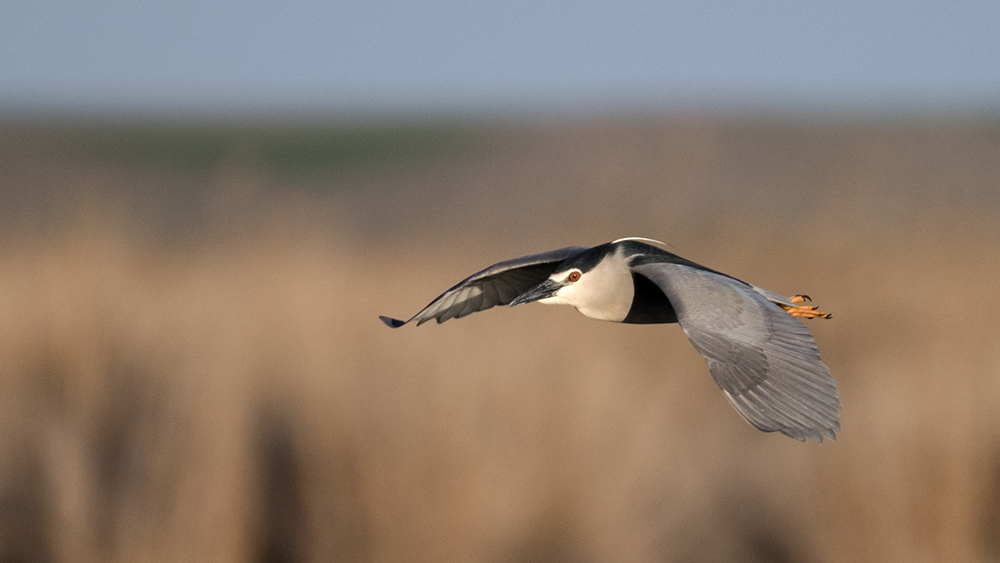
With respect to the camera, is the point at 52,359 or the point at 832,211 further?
the point at 832,211

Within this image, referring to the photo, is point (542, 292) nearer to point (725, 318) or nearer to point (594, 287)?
point (594, 287)

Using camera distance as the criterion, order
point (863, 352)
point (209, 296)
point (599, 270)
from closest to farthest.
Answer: point (599, 270) < point (209, 296) < point (863, 352)

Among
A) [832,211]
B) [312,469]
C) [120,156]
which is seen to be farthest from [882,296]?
[120,156]

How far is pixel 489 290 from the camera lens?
186 cm

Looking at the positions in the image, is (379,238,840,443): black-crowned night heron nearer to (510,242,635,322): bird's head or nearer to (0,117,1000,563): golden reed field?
(510,242,635,322): bird's head

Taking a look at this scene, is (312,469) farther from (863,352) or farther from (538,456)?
(863,352)

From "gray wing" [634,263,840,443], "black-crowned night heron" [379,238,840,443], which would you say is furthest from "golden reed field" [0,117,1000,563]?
"gray wing" [634,263,840,443]

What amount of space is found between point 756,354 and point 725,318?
68 millimetres

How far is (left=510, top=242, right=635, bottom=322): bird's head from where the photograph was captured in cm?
149

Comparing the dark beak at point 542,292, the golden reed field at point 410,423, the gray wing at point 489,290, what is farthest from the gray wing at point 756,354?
the golden reed field at point 410,423

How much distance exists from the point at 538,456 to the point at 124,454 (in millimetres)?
1003

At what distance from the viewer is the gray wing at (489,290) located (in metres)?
1.71

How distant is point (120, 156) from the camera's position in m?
33.2

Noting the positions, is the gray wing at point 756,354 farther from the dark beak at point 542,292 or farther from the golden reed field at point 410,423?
the golden reed field at point 410,423
